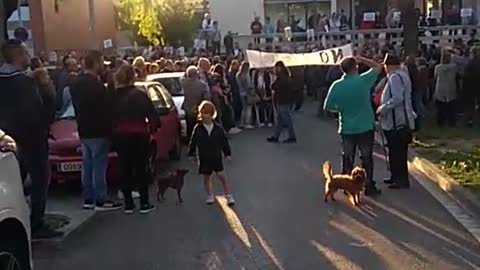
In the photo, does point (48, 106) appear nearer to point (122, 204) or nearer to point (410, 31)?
point (122, 204)

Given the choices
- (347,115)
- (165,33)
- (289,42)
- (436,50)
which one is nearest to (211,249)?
(347,115)

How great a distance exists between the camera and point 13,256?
7047 mm

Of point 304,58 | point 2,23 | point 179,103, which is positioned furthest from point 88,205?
point 304,58

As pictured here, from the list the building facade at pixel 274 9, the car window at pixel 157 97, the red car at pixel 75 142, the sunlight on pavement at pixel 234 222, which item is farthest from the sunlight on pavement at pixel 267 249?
the building facade at pixel 274 9

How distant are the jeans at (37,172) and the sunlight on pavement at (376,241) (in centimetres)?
321

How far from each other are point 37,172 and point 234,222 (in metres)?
2.33

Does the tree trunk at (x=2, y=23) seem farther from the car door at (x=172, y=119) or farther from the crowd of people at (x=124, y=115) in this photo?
the car door at (x=172, y=119)

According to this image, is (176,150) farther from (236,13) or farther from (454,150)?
(236,13)

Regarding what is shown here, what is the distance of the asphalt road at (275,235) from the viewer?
31.8 feet

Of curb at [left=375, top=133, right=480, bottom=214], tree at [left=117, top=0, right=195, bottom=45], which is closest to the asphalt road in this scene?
curb at [left=375, top=133, right=480, bottom=214]

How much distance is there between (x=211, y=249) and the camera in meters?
10.4

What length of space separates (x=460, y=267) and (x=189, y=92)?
34.8 ft

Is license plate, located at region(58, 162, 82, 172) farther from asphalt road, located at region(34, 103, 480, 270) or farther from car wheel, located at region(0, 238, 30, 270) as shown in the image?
car wheel, located at region(0, 238, 30, 270)

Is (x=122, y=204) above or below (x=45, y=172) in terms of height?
below
